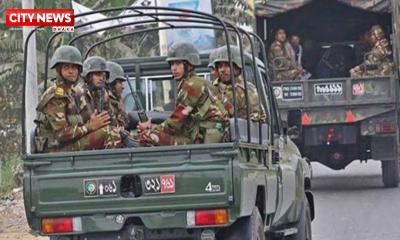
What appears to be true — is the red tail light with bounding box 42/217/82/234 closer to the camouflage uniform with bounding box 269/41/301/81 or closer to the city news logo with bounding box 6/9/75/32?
the city news logo with bounding box 6/9/75/32

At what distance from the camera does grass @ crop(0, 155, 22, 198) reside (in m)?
17.2

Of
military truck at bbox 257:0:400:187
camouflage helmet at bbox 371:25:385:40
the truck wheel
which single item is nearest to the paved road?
the truck wheel

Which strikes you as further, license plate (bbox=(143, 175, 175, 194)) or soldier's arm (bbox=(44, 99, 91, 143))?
soldier's arm (bbox=(44, 99, 91, 143))

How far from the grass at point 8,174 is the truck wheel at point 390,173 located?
6.15 m

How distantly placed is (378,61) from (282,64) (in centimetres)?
160

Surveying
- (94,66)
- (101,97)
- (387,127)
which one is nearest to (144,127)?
(101,97)

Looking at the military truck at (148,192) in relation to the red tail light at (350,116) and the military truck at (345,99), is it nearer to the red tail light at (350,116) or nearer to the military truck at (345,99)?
the military truck at (345,99)

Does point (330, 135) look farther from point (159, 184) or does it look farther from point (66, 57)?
point (159, 184)

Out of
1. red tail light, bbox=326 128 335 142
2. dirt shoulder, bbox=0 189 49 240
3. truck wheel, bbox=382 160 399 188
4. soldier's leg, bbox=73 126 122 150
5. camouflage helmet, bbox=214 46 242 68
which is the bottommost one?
dirt shoulder, bbox=0 189 49 240

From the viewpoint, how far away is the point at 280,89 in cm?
1614

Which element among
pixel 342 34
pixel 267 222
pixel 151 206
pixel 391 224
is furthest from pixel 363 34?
pixel 151 206

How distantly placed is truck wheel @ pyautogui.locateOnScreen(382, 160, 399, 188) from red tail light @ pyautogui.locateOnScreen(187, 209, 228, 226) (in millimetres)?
10159

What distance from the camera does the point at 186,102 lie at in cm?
743

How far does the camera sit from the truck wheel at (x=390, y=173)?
54.2 feet
